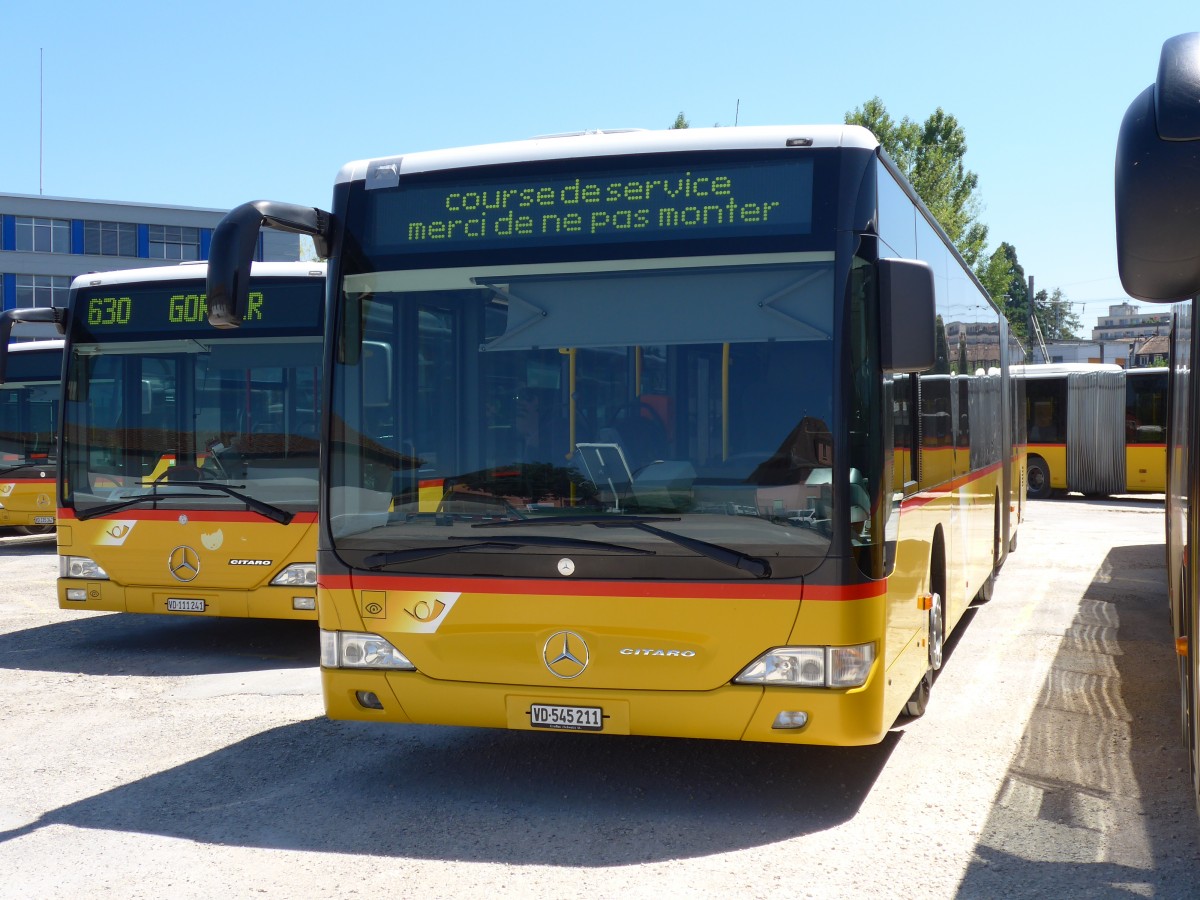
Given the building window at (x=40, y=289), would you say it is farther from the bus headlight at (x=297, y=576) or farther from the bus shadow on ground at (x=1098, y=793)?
the bus shadow on ground at (x=1098, y=793)

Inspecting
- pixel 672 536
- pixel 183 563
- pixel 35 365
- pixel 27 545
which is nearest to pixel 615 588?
pixel 672 536

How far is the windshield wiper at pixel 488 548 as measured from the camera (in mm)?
5719

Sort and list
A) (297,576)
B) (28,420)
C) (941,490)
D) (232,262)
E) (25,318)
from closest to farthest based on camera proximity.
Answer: (232,262) → (941,490) → (297,576) → (25,318) → (28,420)

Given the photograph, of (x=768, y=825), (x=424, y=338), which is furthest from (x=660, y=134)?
(x=768, y=825)

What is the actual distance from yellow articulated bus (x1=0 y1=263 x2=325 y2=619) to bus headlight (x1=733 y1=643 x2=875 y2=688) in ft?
16.2

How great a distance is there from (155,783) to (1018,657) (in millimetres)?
6375

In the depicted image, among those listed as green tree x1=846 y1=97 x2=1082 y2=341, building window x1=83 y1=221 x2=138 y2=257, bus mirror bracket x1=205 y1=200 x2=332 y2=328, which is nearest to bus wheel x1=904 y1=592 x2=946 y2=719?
bus mirror bracket x1=205 y1=200 x2=332 y2=328

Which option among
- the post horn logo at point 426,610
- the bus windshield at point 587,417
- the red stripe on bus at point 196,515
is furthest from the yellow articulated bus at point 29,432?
the post horn logo at point 426,610

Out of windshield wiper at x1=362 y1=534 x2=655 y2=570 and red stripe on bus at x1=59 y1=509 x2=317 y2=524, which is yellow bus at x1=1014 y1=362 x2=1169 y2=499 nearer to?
red stripe on bus at x1=59 y1=509 x2=317 y2=524

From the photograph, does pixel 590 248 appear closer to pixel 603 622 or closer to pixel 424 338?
pixel 424 338

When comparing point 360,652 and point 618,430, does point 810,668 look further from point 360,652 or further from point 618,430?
point 360,652

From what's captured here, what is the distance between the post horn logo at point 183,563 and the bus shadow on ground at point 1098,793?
6097mm

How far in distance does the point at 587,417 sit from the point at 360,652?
1557mm

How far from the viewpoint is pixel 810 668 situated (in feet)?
18.3
